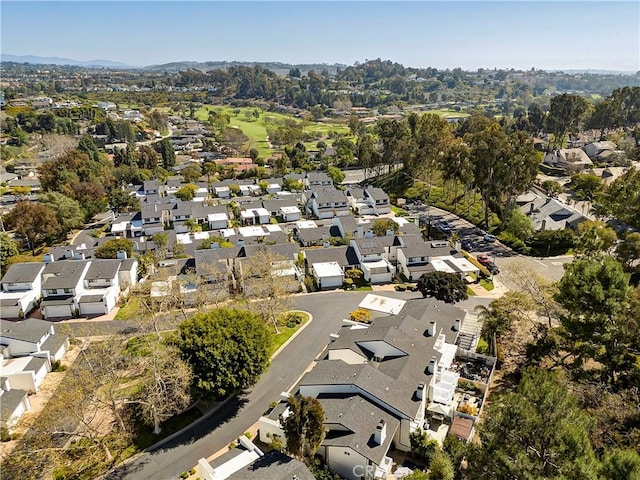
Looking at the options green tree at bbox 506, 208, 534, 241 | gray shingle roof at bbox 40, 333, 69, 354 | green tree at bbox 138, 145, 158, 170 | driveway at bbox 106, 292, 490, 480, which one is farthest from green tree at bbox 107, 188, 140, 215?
green tree at bbox 506, 208, 534, 241

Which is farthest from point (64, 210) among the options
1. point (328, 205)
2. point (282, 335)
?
point (282, 335)

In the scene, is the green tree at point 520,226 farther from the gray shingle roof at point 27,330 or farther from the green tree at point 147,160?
the green tree at point 147,160

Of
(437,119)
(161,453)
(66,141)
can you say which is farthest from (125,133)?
(161,453)

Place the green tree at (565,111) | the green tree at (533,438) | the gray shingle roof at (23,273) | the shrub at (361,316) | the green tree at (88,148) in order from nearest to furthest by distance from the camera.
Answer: the green tree at (533,438)
the shrub at (361,316)
the gray shingle roof at (23,273)
the green tree at (565,111)
the green tree at (88,148)

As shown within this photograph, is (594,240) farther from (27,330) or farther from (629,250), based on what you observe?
(27,330)

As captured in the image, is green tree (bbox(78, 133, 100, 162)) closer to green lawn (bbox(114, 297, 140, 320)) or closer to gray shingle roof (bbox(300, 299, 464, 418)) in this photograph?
green lawn (bbox(114, 297, 140, 320))

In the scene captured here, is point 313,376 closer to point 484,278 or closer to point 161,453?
point 161,453

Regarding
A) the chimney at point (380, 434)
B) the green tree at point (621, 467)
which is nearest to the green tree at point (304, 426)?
the chimney at point (380, 434)
